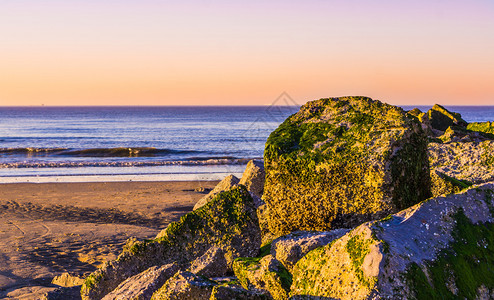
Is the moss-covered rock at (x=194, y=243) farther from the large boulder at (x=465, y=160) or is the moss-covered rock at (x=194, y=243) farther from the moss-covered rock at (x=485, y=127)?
the moss-covered rock at (x=485, y=127)

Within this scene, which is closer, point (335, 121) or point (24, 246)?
point (335, 121)

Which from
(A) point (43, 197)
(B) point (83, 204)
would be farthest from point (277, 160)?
(A) point (43, 197)

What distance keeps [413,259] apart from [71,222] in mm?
10358

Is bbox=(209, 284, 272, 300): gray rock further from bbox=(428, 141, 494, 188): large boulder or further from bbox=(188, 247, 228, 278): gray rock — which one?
bbox=(428, 141, 494, 188): large boulder

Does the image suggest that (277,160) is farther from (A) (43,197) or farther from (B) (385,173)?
(A) (43,197)

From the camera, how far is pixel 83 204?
575 inches

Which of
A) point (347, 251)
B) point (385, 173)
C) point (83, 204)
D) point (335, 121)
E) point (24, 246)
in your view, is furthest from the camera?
point (83, 204)

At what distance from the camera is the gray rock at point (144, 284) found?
4.46 m

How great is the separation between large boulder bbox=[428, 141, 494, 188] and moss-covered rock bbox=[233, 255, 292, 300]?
3.50 m

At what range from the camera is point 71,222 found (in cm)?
1199

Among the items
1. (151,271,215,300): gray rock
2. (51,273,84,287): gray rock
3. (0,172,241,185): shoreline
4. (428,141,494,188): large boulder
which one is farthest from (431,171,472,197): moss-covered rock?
(0,172,241,185): shoreline

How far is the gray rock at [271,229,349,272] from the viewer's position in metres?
4.55

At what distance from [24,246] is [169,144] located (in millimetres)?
36032

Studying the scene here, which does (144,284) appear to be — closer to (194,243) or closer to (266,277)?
(194,243)
